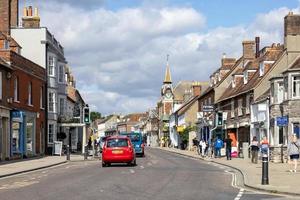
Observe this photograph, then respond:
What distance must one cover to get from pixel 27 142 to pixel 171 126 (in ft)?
204

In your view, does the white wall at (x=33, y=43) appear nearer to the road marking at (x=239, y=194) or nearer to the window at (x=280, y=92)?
the window at (x=280, y=92)

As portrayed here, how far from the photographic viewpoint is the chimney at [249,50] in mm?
59656

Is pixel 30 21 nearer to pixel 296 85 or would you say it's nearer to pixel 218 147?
pixel 218 147

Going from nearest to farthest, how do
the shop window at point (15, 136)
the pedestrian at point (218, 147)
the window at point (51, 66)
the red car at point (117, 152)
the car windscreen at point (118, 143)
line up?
the red car at point (117, 152) < the car windscreen at point (118, 143) < the shop window at point (15, 136) < the pedestrian at point (218, 147) < the window at point (51, 66)

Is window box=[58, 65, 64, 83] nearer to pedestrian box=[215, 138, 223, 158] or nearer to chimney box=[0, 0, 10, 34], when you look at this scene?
chimney box=[0, 0, 10, 34]

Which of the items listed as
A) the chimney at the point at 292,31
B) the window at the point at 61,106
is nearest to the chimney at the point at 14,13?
the window at the point at 61,106

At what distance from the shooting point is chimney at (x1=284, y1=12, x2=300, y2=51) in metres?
42.3

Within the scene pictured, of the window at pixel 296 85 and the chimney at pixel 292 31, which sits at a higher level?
the chimney at pixel 292 31

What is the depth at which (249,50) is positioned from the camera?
60156 millimetres

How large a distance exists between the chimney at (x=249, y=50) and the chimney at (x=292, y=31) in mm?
15507

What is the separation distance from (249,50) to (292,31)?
17439 millimetres

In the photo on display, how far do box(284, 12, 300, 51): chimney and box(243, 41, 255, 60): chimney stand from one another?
50.9 ft

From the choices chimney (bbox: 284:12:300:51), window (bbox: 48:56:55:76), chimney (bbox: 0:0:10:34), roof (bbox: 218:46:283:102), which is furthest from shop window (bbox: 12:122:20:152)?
chimney (bbox: 284:12:300:51)

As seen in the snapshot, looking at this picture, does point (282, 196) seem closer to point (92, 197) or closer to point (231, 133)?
point (92, 197)
